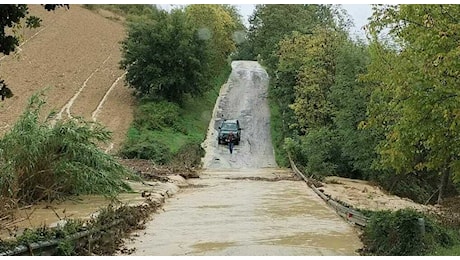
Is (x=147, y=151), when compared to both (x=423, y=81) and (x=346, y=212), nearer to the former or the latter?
(x=346, y=212)

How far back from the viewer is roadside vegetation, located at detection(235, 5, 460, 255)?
1477 centimetres

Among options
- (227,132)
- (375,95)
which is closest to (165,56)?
(227,132)

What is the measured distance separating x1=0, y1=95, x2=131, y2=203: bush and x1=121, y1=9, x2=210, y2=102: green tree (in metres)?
29.9

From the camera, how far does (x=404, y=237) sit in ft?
43.4

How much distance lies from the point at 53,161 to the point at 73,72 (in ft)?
137

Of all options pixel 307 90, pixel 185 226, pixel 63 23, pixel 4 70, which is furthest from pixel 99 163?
pixel 63 23

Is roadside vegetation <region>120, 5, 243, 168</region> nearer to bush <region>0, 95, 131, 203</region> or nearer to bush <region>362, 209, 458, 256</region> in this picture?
bush <region>0, 95, 131, 203</region>

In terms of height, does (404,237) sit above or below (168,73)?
below

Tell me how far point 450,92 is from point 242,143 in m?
35.7

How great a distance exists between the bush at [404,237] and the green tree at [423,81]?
2582 millimetres

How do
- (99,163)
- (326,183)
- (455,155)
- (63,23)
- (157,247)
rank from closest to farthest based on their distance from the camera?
(157,247) < (455,155) < (99,163) < (326,183) < (63,23)

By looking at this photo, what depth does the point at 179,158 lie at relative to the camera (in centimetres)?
4009

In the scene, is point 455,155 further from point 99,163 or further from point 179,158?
point 179,158

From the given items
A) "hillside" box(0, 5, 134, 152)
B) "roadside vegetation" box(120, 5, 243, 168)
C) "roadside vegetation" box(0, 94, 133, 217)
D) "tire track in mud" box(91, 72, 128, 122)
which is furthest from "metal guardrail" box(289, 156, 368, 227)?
"tire track in mud" box(91, 72, 128, 122)
